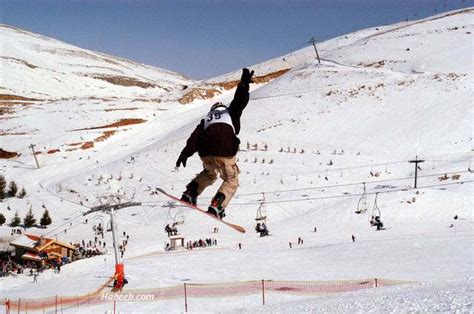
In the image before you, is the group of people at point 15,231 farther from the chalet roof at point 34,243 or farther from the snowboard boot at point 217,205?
the snowboard boot at point 217,205

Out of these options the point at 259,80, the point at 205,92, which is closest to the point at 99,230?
the point at 205,92

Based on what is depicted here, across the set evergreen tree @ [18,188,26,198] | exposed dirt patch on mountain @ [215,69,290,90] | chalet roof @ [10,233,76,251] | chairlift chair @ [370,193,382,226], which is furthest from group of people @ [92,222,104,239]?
exposed dirt patch on mountain @ [215,69,290,90]

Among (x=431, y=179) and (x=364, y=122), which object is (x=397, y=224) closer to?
(x=431, y=179)

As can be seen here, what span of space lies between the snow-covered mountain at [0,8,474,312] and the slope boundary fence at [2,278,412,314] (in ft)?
3.06

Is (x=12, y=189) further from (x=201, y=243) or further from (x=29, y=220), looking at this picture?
(x=201, y=243)

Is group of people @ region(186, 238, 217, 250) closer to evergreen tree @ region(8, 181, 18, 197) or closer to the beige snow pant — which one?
evergreen tree @ region(8, 181, 18, 197)

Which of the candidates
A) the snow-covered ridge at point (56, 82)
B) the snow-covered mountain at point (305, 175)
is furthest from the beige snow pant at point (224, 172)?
the snow-covered ridge at point (56, 82)

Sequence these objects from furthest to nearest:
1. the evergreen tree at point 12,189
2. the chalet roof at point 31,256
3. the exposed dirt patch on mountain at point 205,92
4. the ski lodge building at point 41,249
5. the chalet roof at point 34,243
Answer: the exposed dirt patch on mountain at point 205,92, the evergreen tree at point 12,189, the chalet roof at point 31,256, the chalet roof at point 34,243, the ski lodge building at point 41,249

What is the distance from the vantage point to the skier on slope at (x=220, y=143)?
27.7 feet

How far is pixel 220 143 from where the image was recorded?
8477 mm

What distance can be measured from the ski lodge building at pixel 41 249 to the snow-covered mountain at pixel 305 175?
2.70 m

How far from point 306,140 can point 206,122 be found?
57.8 metres

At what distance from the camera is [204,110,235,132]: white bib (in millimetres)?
8438

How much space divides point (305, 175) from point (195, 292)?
31.2 meters
